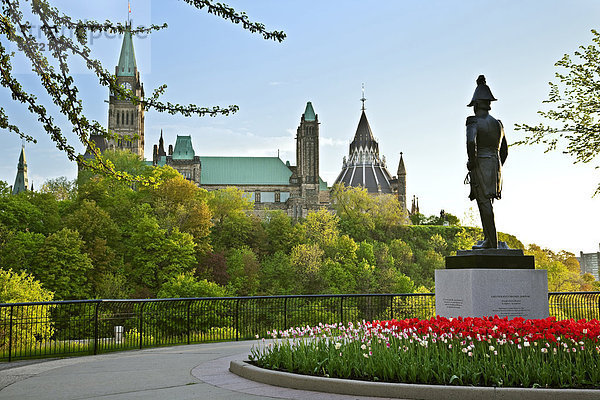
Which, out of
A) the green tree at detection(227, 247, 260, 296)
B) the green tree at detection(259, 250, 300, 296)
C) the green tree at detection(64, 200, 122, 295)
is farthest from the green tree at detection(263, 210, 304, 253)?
the green tree at detection(64, 200, 122, 295)

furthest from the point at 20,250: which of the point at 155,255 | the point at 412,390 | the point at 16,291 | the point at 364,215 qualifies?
the point at 364,215

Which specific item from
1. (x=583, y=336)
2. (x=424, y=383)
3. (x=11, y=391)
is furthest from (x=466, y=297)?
(x=11, y=391)

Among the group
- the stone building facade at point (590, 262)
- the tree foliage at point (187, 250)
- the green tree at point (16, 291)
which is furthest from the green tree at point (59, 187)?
the stone building facade at point (590, 262)

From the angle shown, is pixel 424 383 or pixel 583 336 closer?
pixel 424 383

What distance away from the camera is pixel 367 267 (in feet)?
272

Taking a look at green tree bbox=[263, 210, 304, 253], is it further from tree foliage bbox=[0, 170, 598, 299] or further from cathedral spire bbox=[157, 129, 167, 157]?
cathedral spire bbox=[157, 129, 167, 157]

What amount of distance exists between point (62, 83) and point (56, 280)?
5443 centimetres

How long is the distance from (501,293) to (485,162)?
2805mm

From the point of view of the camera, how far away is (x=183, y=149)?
13188 centimetres

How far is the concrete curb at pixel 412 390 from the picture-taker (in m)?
6.72

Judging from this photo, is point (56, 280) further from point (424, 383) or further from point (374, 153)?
point (374, 153)

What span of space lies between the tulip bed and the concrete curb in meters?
0.27

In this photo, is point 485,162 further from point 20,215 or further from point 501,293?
point 20,215

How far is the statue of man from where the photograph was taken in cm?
1200
